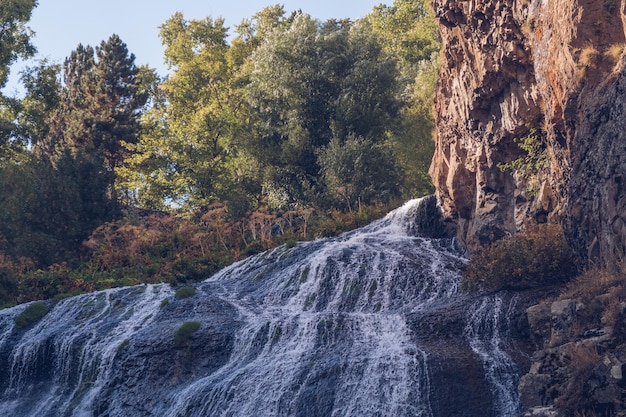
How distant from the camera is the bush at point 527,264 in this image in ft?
84.9

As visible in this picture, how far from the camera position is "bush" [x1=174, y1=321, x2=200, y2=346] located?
26.9 metres

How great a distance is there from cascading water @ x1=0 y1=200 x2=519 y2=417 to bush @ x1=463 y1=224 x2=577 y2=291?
940 mm

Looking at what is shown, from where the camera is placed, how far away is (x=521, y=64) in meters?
28.8

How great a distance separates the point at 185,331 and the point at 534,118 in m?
12.7

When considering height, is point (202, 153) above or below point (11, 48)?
below

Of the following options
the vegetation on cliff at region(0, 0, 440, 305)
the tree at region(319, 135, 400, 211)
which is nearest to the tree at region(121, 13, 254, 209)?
the vegetation on cliff at region(0, 0, 440, 305)

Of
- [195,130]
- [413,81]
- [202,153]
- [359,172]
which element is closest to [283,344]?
[359,172]

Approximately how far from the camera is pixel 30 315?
31.6m

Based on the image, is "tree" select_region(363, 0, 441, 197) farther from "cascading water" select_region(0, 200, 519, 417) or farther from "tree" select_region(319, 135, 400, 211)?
"cascading water" select_region(0, 200, 519, 417)

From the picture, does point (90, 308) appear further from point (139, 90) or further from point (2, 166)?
point (139, 90)

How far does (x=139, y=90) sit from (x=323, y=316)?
4416 cm

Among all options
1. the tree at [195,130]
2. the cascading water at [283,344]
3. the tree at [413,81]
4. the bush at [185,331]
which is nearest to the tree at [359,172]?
the tree at [413,81]

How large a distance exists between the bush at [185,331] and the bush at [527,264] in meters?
8.37

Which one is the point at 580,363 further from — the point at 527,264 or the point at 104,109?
the point at 104,109
